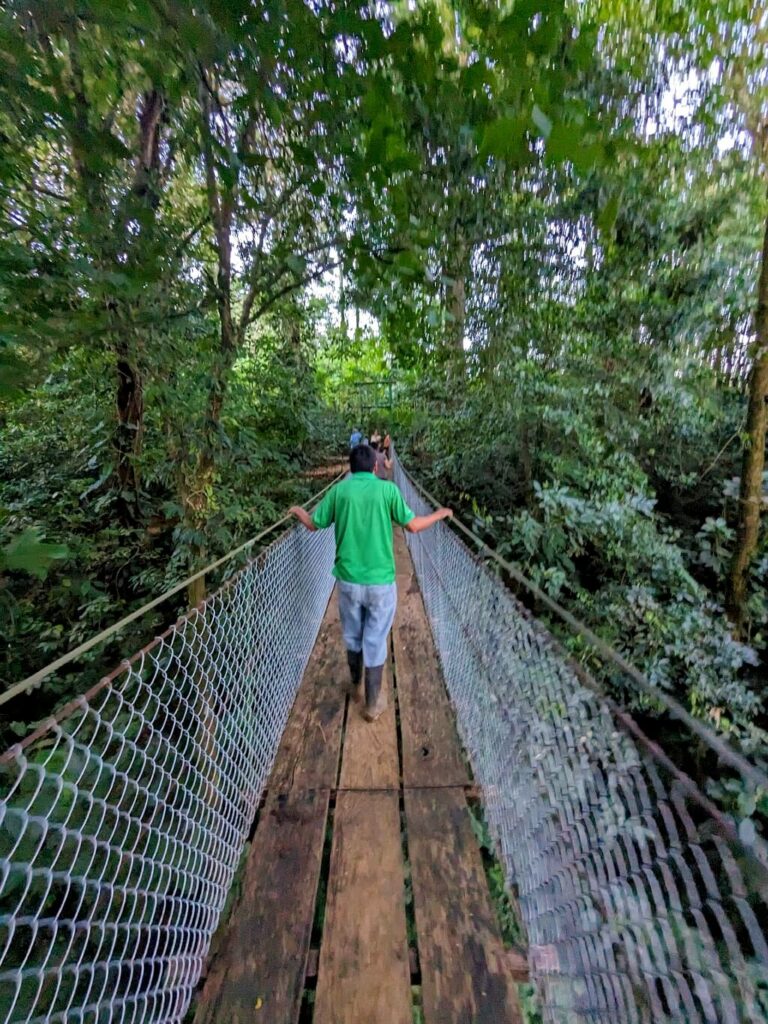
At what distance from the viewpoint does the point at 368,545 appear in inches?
87.2

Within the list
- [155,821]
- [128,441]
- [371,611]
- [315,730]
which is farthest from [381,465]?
[155,821]

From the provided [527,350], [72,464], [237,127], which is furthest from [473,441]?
[72,464]

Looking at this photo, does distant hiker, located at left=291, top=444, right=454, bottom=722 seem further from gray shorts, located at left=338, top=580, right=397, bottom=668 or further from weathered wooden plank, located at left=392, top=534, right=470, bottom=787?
weathered wooden plank, located at left=392, top=534, right=470, bottom=787

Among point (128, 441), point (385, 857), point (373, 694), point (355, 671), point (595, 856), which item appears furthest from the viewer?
point (128, 441)

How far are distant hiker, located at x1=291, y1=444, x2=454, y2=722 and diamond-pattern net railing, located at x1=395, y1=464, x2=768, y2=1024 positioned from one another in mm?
464

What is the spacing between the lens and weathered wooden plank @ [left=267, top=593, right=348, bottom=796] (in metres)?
1.86

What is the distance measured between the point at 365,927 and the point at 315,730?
900 millimetres

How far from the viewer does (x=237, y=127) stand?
86.9 inches

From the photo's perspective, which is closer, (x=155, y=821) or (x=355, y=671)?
(x=155, y=821)

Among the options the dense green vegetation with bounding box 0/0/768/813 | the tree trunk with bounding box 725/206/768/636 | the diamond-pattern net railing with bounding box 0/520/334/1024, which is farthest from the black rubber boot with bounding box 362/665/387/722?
the tree trunk with bounding box 725/206/768/636

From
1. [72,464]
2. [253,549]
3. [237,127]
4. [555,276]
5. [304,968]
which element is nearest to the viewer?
[304,968]

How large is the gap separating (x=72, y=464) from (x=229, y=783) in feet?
14.1

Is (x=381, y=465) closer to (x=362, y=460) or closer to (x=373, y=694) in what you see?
(x=362, y=460)

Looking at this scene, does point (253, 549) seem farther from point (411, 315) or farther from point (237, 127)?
point (237, 127)
